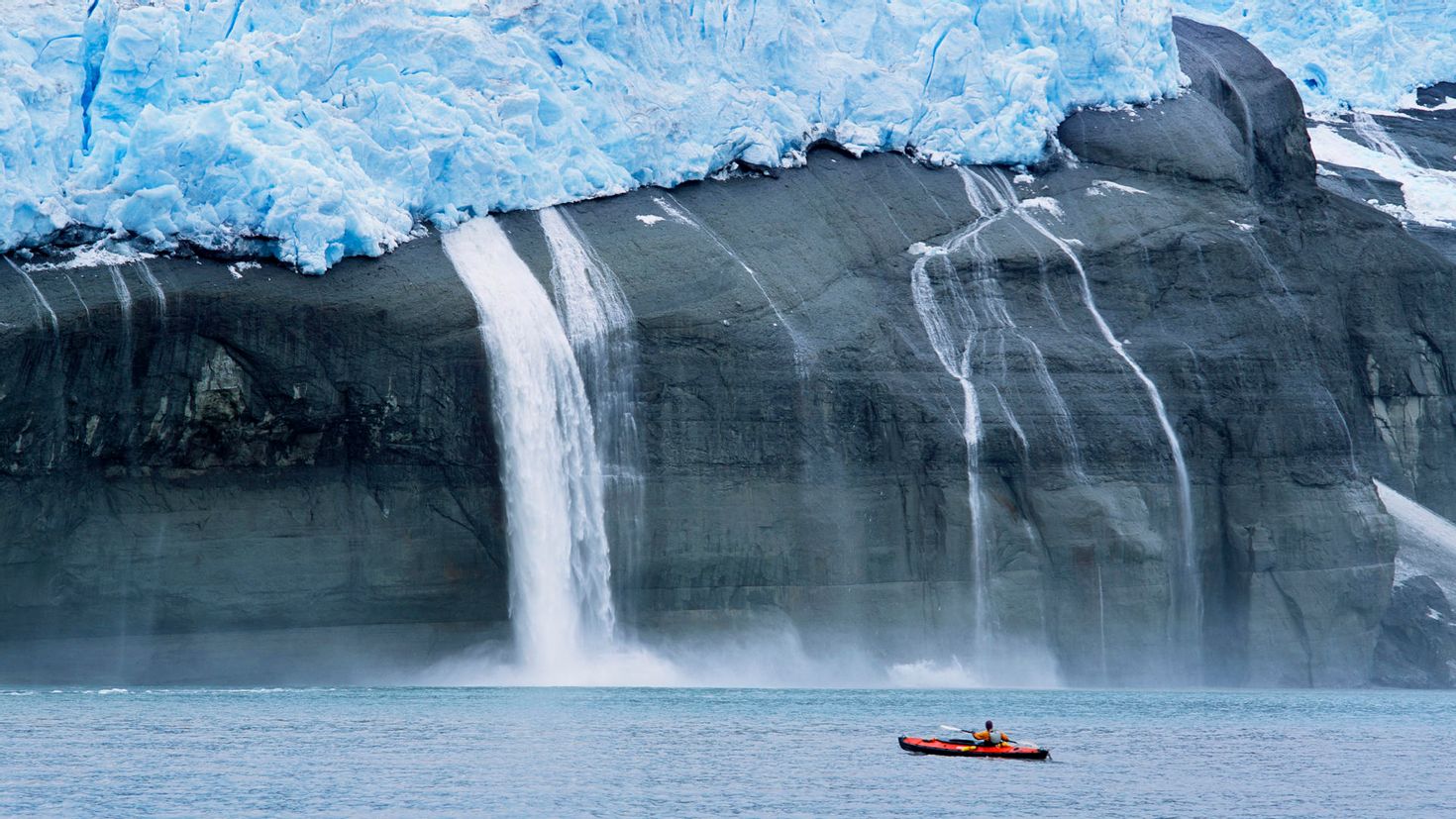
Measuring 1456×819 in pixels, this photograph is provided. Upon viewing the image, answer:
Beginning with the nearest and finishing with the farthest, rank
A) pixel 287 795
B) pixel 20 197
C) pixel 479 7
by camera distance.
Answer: pixel 287 795 < pixel 20 197 < pixel 479 7

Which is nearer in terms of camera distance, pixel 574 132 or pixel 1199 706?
pixel 1199 706

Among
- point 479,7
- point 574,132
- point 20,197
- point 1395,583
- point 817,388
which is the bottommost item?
point 1395,583

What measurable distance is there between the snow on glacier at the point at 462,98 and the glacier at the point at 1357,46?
11.6 meters

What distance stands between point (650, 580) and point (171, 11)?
589 inches

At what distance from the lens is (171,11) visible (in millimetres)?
39406

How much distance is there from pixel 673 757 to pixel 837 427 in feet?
50.6

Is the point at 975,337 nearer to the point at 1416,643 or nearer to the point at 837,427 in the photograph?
the point at 837,427

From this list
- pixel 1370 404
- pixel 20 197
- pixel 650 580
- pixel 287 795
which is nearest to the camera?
pixel 287 795

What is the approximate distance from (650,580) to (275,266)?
9813 mm

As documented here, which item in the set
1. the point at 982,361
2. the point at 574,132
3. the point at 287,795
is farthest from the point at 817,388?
the point at 287,795

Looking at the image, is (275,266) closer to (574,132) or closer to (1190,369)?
(574,132)

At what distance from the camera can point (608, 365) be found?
4112 centimetres

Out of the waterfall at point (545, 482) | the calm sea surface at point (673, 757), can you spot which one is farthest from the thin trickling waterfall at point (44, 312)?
the waterfall at point (545, 482)

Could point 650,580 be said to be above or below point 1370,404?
below
